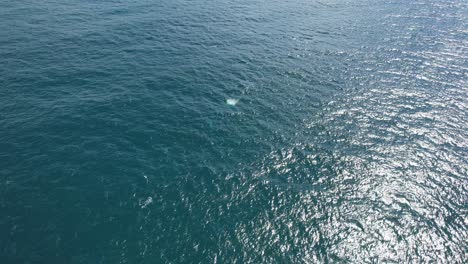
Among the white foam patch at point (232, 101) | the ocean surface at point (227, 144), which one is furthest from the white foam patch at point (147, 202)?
the white foam patch at point (232, 101)

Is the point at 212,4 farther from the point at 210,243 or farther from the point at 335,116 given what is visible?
the point at 210,243

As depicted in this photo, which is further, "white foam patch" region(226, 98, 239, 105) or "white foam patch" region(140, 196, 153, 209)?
"white foam patch" region(226, 98, 239, 105)

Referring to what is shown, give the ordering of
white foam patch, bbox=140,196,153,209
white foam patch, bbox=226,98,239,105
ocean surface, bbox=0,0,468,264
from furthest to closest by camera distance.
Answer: white foam patch, bbox=226,98,239,105, white foam patch, bbox=140,196,153,209, ocean surface, bbox=0,0,468,264

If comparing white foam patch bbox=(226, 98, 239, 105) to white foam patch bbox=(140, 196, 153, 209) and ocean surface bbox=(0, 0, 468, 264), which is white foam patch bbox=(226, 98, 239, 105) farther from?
white foam patch bbox=(140, 196, 153, 209)

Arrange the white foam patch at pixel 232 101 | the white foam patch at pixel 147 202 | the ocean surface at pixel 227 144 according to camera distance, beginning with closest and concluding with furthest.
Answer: the ocean surface at pixel 227 144, the white foam patch at pixel 147 202, the white foam patch at pixel 232 101

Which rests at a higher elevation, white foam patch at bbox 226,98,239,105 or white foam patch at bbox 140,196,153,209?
white foam patch at bbox 226,98,239,105

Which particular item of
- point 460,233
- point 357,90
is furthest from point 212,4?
point 460,233

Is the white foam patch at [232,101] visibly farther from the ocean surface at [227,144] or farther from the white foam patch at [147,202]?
the white foam patch at [147,202]

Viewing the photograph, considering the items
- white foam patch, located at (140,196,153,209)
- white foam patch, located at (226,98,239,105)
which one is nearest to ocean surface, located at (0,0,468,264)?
white foam patch, located at (140,196,153,209)
